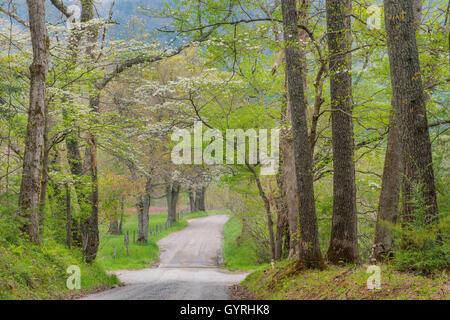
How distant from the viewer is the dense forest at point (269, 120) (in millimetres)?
6004

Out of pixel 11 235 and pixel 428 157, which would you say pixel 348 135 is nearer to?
pixel 428 157

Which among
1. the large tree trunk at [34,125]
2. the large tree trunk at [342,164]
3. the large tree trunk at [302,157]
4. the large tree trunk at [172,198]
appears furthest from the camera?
the large tree trunk at [172,198]

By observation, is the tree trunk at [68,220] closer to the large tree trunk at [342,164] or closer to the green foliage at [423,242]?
the large tree trunk at [342,164]

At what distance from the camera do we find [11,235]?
346 inches

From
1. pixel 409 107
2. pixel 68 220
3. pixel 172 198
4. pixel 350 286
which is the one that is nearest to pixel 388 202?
pixel 350 286

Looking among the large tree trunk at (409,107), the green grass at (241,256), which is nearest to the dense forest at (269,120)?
the large tree trunk at (409,107)

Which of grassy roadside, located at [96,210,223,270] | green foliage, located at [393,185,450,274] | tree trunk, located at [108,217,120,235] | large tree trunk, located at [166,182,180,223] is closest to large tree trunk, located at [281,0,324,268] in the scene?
green foliage, located at [393,185,450,274]

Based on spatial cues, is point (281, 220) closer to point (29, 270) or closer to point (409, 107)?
point (29, 270)

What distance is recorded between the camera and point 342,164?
337 inches

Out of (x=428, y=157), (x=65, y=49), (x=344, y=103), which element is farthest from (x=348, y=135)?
(x=65, y=49)

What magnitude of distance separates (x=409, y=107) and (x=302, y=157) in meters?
2.73

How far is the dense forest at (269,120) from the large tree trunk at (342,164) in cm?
3

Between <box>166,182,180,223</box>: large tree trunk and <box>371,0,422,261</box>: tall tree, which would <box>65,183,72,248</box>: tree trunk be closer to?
<box>371,0,422,261</box>: tall tree

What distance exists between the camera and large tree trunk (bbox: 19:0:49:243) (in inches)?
Answer: 378
